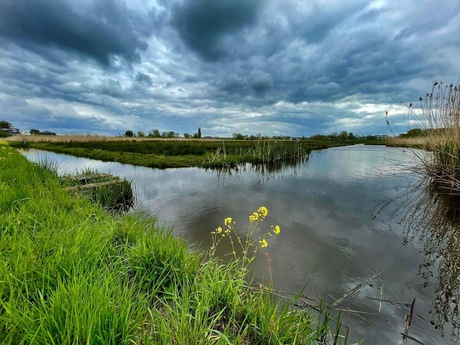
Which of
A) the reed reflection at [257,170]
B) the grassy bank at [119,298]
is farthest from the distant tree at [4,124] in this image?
the grassy bank at [119,298]

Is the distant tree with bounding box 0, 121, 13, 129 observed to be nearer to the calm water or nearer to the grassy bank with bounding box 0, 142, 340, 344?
the calm water

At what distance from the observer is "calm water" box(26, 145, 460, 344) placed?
2.66 meters

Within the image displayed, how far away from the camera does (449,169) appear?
26.8 ft

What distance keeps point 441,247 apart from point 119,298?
18.2 feet

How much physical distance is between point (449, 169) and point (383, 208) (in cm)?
391

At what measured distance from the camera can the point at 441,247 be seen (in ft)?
13.8

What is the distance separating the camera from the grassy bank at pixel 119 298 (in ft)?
4.65

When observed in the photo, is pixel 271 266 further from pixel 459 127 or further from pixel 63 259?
pixel 459 127

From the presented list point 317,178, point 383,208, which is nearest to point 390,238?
point 383,208

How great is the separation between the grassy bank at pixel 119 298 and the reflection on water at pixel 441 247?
5.30ft

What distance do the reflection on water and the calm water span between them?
1 cm

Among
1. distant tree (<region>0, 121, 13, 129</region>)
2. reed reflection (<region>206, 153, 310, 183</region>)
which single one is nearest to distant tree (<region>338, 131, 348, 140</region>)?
reed reflection (<region>206, 153, 310, 183</region>)

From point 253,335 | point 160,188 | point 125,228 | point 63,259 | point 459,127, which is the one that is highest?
point 459,127

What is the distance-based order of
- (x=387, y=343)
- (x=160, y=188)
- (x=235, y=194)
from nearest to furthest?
(x=387, y=343) < (x=235, y=194) < (x=160, y=188)
